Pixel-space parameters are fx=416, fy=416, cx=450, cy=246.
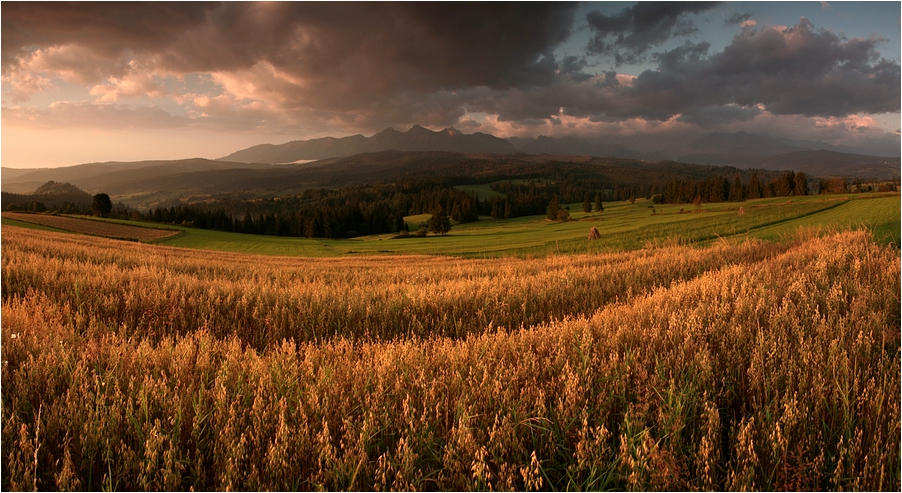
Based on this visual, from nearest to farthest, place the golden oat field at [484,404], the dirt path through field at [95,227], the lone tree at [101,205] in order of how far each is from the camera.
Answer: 1. the golden oat field at [484,404]
2. the dirt path through field at [95,227]
3. the lone tree at [101,205]

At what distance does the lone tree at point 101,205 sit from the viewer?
22484mm

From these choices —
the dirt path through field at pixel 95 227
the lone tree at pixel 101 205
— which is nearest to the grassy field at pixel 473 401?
the dirt path through field at pixel 95 227

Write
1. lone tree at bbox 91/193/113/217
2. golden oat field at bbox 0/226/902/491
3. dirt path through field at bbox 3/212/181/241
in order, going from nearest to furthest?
golden oat field at bbox 0/226/902/491
dirt path through field at bbox 3/212/181/241
lone tree at bbox 91/193/113/217

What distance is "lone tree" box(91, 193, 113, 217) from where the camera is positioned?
73.8ft

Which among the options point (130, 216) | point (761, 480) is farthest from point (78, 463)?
point (130, 216)

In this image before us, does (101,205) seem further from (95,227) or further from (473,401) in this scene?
(473,401)

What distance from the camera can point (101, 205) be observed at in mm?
23172

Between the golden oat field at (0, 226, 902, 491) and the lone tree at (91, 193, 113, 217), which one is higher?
the lone tree at (91, 193, 113, 217)

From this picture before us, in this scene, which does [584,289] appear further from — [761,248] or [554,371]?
[761,248]

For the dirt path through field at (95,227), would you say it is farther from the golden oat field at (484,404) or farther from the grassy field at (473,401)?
the golden oat field at (484,404)

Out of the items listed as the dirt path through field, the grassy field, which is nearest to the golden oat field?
the grassy field

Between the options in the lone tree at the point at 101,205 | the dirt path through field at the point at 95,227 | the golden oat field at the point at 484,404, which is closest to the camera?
the golden oat field at the point at 484,404

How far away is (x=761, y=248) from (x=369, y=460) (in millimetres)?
14895

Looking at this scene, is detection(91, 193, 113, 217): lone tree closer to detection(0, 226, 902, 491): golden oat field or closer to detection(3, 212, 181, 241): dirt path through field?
detection(3, 212, 181, 241): dirt path through field
